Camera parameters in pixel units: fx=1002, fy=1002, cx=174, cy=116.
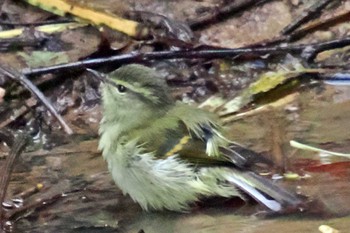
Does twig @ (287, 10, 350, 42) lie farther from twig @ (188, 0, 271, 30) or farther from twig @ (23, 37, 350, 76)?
twig @ (188, 0, 271, 30)

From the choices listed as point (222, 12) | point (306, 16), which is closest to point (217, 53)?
point (222, 12)

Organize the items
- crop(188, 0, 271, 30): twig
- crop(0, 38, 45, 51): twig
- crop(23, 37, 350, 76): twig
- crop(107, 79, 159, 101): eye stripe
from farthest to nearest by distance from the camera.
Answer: crop(188, 0, 271, 30): twig
crop(0, 38, 45, 51): twig
crop(23, 37, 350, 76): twig
crop(107, 79, 159, 101): eye stripe

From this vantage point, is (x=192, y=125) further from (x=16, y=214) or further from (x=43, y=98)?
(x=43, y=98)

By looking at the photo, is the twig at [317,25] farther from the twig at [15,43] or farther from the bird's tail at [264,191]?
the bird's tail at [264,191]

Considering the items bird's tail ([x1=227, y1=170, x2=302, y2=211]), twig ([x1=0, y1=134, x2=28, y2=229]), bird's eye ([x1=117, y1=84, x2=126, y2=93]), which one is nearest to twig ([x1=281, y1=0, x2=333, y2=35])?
bird's eye ([x1=117, y1=84, x2=126, y2=93])

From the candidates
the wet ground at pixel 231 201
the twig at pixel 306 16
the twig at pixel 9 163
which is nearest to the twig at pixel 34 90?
the wet ground at pixel 231 201

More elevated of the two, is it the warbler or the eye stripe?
the eye stripe

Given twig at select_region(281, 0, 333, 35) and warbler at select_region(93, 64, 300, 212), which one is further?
twig at select_region(281, 0, 333, 35)
